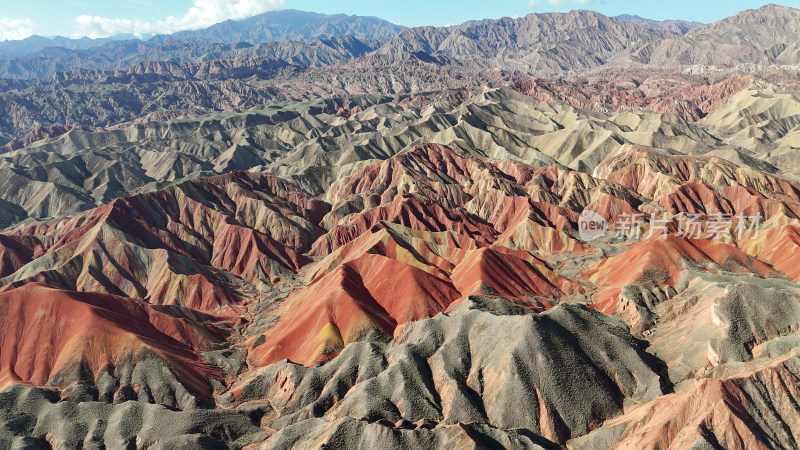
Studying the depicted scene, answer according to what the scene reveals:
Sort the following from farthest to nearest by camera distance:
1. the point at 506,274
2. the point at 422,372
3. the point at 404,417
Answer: the point at 506,274, the point at 422,372, the point at 404,417

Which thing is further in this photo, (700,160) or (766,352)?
(700,160)

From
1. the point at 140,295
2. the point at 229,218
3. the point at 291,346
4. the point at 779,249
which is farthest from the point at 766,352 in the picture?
the point at 229,218

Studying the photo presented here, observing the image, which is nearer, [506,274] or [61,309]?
[61,309]

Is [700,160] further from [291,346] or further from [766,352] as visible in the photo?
[291,346]

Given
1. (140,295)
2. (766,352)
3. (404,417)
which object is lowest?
(140,295)

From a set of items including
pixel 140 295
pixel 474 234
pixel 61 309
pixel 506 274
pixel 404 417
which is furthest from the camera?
pixel 474 234

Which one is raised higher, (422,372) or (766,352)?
(766,352)

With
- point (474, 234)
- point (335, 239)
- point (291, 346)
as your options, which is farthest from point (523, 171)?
point (291, 346)

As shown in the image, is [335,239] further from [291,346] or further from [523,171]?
[523,171]

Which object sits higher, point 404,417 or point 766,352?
point 766,352
